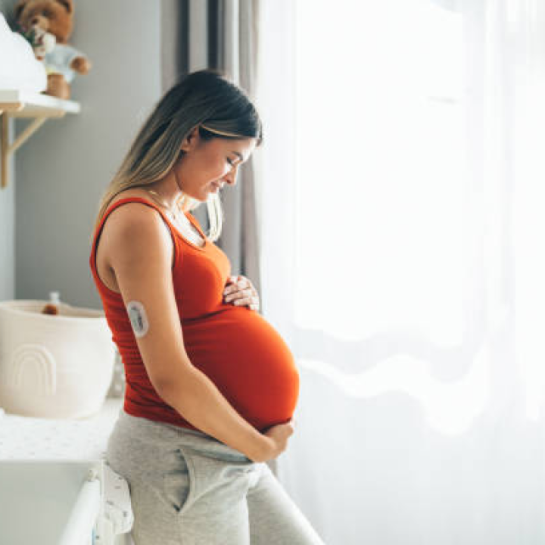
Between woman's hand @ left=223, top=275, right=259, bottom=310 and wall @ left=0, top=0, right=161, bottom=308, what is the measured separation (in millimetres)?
1036

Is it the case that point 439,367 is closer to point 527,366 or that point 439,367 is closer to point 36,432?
point 527,366

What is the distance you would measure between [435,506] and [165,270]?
1444mm

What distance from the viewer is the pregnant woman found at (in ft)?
3.22

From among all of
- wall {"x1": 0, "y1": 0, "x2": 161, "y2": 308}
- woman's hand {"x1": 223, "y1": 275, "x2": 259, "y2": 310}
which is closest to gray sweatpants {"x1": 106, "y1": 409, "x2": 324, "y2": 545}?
woman's hand {"x1": 223, "y1": 275, "x2": 259, "y2": 310}

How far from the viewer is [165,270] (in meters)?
0.98

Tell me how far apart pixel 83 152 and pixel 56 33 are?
360mm

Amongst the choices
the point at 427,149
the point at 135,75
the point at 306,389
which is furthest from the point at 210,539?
the point at 135,75

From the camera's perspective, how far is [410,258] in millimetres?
1986

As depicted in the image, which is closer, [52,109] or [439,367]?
[52,109]

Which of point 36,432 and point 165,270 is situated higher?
point 165,270

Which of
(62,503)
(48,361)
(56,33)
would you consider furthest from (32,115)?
Result: (62,503)

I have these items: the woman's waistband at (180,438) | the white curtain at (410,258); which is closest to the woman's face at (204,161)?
the woman's waistband at (180,438)

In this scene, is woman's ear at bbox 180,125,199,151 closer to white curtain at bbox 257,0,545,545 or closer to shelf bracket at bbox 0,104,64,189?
white curtain at bbox 257,0,545,545

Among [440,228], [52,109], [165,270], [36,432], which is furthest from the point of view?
[440,228]
